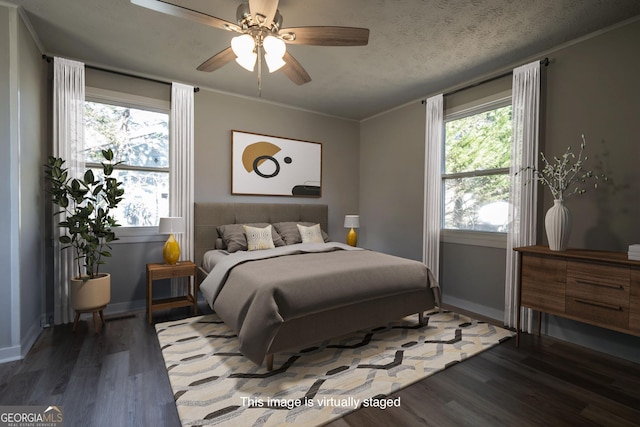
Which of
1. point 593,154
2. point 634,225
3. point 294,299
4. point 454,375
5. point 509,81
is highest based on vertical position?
point 509,81

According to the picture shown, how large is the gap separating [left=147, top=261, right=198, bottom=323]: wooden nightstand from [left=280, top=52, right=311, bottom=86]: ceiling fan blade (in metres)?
2.29

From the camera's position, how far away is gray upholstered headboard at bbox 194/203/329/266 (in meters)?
3.90

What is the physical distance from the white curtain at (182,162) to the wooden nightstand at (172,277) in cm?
25

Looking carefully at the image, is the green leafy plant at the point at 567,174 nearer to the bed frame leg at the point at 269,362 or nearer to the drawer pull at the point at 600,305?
the drawer pull at the point at 600,305

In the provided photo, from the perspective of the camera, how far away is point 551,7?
7.61 feet

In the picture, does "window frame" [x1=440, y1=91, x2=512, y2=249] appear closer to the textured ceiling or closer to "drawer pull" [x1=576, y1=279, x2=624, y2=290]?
the textured ceiling

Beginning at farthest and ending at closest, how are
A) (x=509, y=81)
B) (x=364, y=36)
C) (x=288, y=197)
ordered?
1. (x=288, y=197)
2. (x=509, y=81)
3. (x=364, y=36)

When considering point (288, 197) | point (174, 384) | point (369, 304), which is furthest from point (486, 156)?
point (174, 384)

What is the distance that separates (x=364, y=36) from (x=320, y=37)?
0.31 m

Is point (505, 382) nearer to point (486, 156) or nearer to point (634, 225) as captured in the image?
point (634, 225)

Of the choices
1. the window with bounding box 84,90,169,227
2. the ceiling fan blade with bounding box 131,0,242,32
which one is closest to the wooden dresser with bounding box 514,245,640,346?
the ceiling fan blade with bounding box 131,0,242,32

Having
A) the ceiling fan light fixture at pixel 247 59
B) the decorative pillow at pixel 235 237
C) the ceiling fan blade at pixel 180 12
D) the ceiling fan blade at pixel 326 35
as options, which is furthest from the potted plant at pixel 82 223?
the ceiling fan blade at pixel 326 35

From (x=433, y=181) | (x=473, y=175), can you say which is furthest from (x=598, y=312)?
(x=433, y=181)

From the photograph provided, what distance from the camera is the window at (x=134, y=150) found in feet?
11.2
